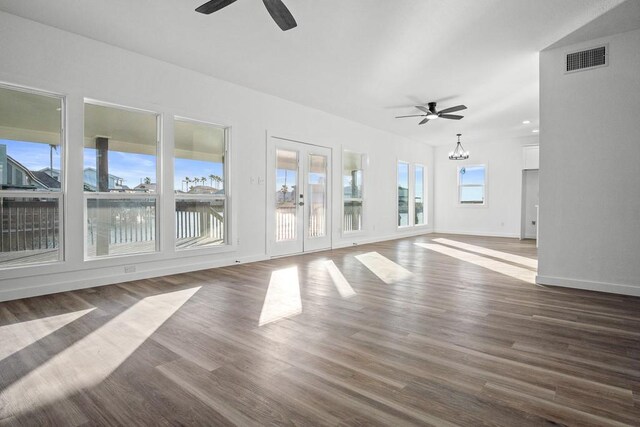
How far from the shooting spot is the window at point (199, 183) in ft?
16.3

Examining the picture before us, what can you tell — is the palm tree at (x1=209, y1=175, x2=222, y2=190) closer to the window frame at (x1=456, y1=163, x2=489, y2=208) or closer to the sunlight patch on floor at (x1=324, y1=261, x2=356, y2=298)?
the sunlight patch on floor at (x1=324, y1=261, x2=356, y2=298)

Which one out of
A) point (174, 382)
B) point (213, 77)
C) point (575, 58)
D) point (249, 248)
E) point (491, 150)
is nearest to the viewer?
point (174, 382)

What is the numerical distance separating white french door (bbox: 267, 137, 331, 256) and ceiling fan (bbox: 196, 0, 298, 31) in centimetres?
314

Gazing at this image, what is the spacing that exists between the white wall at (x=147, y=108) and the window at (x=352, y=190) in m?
0.77

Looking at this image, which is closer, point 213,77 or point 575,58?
point 575,58

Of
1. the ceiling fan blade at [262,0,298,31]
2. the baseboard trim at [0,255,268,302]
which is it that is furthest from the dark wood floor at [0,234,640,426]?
the ceiling fan blade at [262,0,298,31]

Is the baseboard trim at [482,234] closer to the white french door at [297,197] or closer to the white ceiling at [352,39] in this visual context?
the white ceiling at [352,39]

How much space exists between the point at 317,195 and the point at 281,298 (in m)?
3.79

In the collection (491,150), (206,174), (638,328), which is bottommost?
(638,328)

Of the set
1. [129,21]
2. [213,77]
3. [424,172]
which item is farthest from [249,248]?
[424,172]

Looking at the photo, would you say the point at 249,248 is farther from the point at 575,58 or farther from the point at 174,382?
the point at 575,58

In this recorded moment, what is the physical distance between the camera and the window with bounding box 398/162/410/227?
9914mm

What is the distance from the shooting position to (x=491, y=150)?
10289 mm

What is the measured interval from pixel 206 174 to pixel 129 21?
2.21 metres
